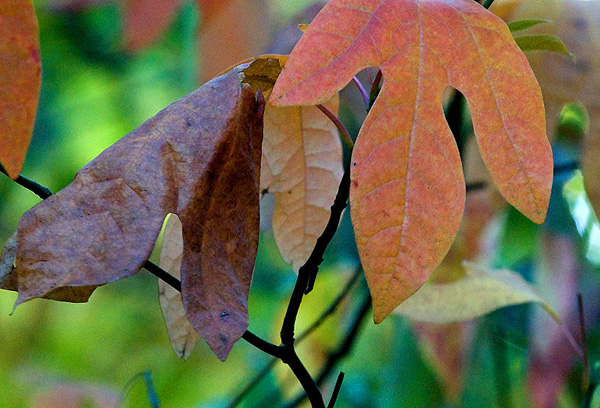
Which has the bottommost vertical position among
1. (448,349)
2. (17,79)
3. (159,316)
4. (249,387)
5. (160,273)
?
(159,316)

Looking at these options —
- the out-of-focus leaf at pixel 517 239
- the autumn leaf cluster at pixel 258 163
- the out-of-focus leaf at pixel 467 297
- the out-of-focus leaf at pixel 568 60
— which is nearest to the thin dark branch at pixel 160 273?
the autumn leaf cluster at pixel 258 163

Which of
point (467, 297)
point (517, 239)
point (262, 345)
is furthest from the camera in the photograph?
point (517, 239)

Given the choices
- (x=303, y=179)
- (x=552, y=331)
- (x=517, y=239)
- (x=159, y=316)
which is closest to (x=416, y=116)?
(x=303, y=179)

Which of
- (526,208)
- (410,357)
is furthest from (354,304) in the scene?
(526,208)

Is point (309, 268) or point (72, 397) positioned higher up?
point (309, 268)

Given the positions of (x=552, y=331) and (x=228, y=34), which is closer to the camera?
Answer: (x=228, y=34)

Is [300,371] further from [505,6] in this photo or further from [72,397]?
[72,397]

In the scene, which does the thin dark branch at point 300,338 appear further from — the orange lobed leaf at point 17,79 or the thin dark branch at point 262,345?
the orange lobed leaf at point 17,79
